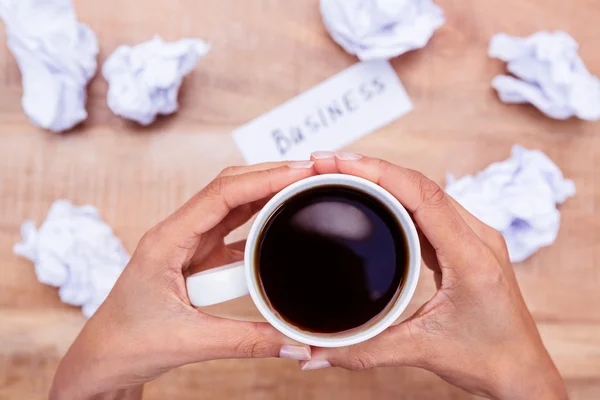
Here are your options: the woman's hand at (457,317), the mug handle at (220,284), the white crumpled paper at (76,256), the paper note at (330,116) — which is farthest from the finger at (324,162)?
the white crumpled paper at (76,256)

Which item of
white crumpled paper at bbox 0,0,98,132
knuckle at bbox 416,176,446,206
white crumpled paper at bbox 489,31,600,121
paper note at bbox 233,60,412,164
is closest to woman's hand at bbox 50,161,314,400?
knuckle at bbox 416,176,446,206

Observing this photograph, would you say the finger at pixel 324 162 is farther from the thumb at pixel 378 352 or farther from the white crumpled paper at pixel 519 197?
the white crumpled paper at pixel 519 197

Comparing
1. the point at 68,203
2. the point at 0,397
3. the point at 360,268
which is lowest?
the point at 0,397

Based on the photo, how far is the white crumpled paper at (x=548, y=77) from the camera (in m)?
0.82

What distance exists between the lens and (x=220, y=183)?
1.90ft

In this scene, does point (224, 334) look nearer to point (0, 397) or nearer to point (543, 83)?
point (0, 397)

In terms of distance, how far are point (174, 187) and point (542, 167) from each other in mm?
551

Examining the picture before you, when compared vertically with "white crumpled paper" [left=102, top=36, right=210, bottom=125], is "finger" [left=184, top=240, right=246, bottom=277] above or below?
below

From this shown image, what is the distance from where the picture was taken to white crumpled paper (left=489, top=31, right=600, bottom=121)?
823mm

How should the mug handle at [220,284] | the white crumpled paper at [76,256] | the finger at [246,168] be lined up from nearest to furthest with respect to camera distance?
the mug handle at [220,284]
the finger at [246,168]
the white crumpled paper at [76,256]

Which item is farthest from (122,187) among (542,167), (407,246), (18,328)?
(542,167)

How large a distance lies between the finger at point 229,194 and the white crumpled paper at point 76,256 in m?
0.26

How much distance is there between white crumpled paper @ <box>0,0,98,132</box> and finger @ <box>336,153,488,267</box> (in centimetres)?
45

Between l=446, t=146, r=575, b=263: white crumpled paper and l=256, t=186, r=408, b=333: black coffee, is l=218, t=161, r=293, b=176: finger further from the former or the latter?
l=446, t=146, r=575, b=263: white crumpled paper
